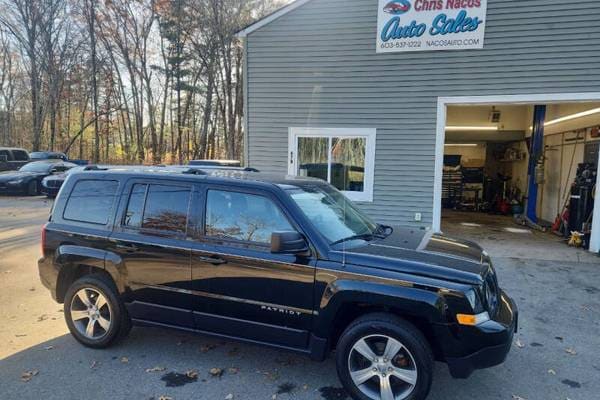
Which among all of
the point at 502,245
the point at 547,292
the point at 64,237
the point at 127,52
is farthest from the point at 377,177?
the point at 127,52

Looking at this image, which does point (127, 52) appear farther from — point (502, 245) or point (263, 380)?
point (263, 380)

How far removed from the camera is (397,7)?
26.8 ft

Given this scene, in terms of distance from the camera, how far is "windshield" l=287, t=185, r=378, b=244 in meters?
3.27

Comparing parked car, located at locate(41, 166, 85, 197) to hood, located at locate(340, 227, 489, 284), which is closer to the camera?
hood, located at locate(340, 227, 489, 284)

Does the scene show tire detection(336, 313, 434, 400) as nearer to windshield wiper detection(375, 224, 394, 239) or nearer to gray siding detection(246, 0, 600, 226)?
windshield wiper detection(375, 224, 394, 239)

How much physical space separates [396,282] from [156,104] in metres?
31.3

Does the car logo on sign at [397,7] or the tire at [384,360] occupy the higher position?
the car logo on sign at [397,7]

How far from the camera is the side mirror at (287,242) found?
288 cm

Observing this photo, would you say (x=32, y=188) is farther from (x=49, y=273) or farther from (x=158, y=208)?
(x=158, y=208)

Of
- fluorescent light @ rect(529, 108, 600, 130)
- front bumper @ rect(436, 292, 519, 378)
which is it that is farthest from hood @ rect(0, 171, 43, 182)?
fluorescent light @ rect(529, 108, 600, 130)

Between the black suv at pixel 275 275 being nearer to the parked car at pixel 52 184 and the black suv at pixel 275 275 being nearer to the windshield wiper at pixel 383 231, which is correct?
the windshield wiper at pixel 383 231

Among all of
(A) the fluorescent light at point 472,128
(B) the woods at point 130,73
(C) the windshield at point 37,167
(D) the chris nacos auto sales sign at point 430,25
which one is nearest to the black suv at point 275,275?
(D) the chris nacos auto sales sign at point 430,25

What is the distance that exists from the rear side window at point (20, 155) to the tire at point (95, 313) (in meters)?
19.0

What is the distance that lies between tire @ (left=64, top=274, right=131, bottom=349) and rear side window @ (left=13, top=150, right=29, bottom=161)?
19044 millimetres
